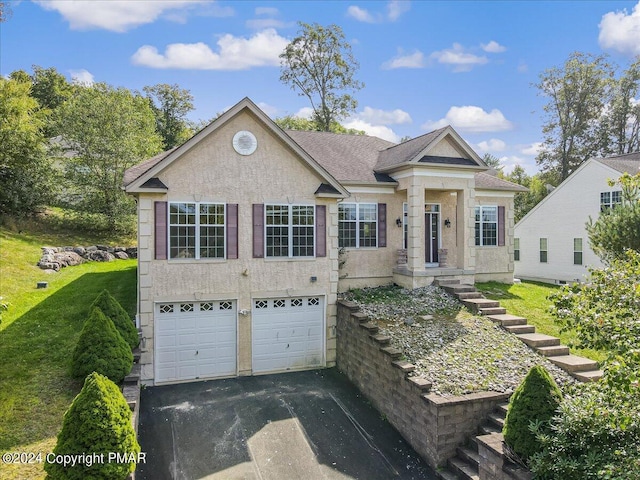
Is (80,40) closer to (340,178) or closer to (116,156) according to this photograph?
(116,156)

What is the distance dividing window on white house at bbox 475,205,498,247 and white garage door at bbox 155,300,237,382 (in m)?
11.3

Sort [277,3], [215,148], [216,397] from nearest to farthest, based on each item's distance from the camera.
A: [216,397], [215,148], [277,3]

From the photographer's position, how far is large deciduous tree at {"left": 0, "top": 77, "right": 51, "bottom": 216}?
22.8 meters

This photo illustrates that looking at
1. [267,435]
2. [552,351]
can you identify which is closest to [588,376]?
[552,351]

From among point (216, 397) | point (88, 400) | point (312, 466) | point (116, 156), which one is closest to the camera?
point (88, 400)

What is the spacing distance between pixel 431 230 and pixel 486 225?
122 inches

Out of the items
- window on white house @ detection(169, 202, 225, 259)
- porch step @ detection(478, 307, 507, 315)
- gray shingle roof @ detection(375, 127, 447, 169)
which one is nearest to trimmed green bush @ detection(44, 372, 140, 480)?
window on white house @ detection(169, 202, 225, 259)

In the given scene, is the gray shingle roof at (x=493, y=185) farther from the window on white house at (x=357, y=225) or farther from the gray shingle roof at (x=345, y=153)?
the window on white house at (x=357, y=225)

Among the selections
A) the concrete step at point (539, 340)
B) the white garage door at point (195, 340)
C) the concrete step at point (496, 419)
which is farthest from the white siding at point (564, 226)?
the white garage door at point (195, 340)

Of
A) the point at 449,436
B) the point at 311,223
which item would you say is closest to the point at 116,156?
the point at 311,223

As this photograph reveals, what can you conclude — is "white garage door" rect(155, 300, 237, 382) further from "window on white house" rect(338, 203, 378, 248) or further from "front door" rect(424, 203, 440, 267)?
"front door" rect(424, 203, 440, 267)

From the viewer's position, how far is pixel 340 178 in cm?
1493

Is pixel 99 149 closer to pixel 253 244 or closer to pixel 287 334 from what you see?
pixel 253 244

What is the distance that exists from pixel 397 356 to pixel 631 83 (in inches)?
1471
